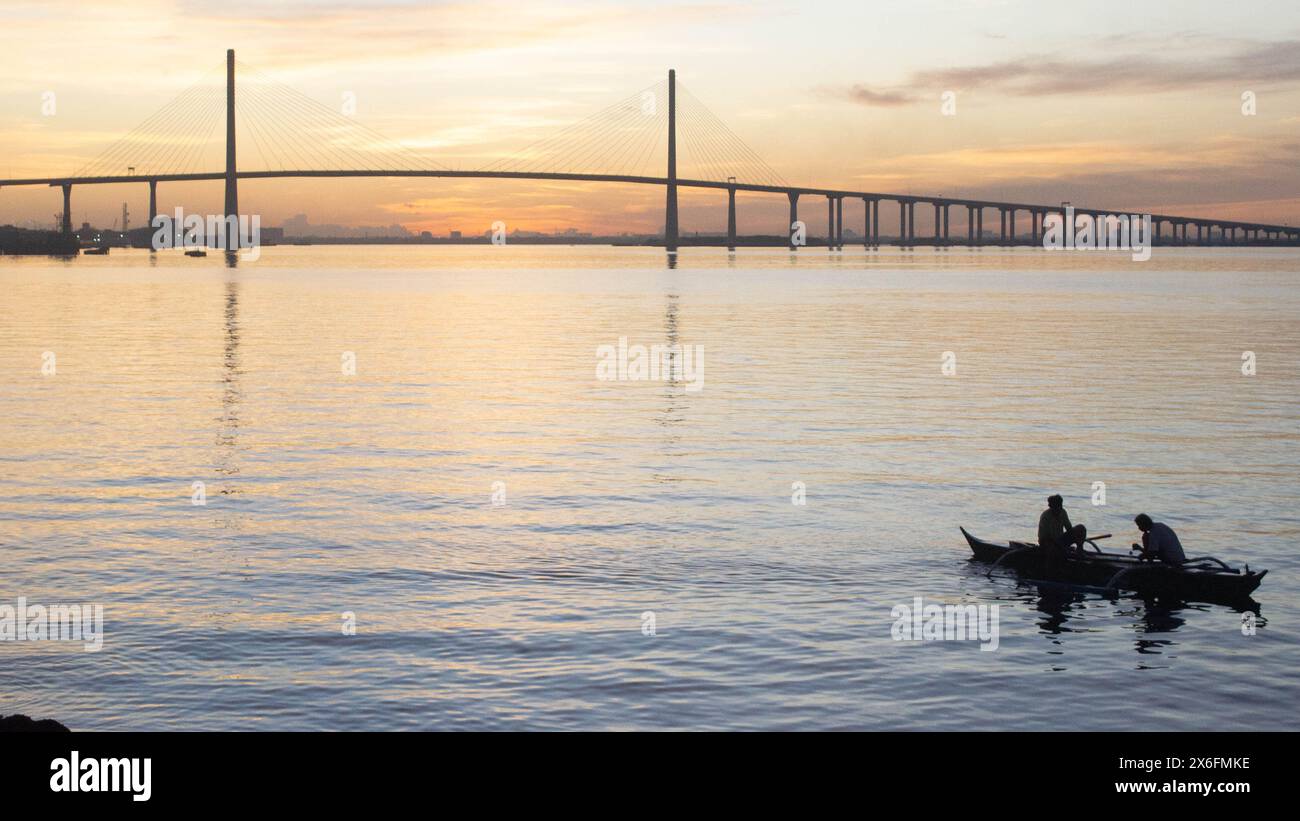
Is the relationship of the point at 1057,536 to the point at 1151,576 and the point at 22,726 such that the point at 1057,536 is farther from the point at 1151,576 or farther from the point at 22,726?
the point at 22,726

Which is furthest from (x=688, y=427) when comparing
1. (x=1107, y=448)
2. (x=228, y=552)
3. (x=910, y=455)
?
(x=228, y=552)

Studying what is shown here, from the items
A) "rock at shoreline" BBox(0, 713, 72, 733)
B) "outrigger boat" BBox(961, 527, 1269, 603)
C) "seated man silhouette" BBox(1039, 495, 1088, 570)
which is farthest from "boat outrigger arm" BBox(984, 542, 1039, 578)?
"rock at shoreline" BBox(0, 713, 72, 733)

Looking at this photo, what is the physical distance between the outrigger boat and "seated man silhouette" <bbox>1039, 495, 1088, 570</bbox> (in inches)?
5.1

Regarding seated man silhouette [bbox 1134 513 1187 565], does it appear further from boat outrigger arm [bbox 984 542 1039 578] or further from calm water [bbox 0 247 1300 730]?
boat outrigger arm [bbox 984 542 1039 578]

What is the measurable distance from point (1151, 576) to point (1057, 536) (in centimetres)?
146

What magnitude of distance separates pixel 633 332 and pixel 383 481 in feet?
174

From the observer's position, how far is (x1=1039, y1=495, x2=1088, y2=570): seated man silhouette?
70.1 ft

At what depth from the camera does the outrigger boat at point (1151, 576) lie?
20.7m

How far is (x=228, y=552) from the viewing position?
2420 centimetres

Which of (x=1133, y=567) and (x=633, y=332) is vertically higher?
(x=633, y=332)

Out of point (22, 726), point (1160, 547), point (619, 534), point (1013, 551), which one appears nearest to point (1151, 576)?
point (1160, 547)

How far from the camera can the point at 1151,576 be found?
68.4 ft
